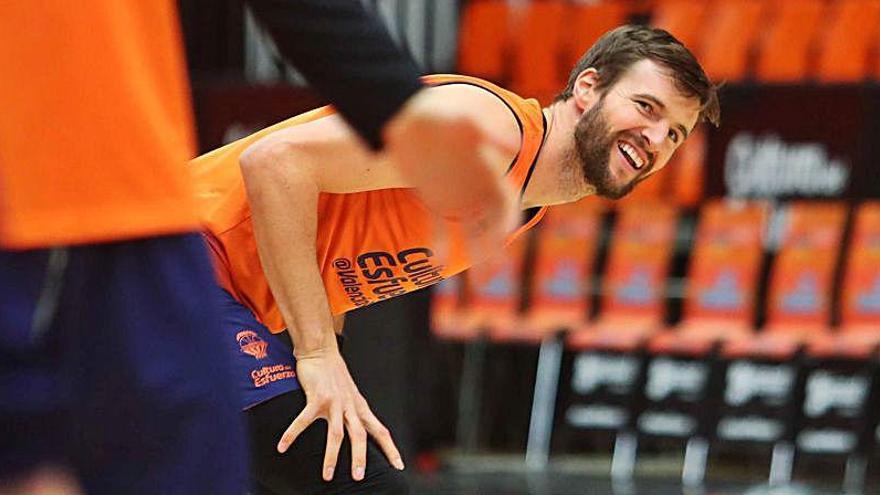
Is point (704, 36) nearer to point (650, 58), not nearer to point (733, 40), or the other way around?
point (733, 40)

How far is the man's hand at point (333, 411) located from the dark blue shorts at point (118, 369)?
3.95 ft

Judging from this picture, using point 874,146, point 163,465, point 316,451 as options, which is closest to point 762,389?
point 874,146

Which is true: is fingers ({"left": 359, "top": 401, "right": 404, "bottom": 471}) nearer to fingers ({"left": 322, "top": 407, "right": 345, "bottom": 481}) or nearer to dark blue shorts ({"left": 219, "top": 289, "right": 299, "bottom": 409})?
fingers ({"left": 322, "top": 407, "right": 345, "bottom": 481})

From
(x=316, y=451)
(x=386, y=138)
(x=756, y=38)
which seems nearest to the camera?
(x=386, y=138)

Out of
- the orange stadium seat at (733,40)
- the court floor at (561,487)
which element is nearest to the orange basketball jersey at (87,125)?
the court floor at (561,487)

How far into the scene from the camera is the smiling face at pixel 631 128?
3.01m

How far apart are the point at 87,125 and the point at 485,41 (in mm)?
7955

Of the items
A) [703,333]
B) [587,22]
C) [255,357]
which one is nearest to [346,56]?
[255,357]

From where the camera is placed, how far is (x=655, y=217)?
27.6 feet

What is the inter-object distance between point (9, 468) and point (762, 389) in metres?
6.58

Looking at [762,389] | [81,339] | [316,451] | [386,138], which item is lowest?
[762,389]

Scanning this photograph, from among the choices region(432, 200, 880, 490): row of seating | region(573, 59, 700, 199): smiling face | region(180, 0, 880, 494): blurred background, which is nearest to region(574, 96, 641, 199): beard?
region(573, 59, 700, 199): smiling face

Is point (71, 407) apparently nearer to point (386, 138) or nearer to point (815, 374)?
point (386, 138)

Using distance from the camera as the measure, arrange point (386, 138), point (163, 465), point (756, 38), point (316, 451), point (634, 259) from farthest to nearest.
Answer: point (756, 38) < point (634, 259) < point (316, 451) < point (163, 465) < point (386, 138)
